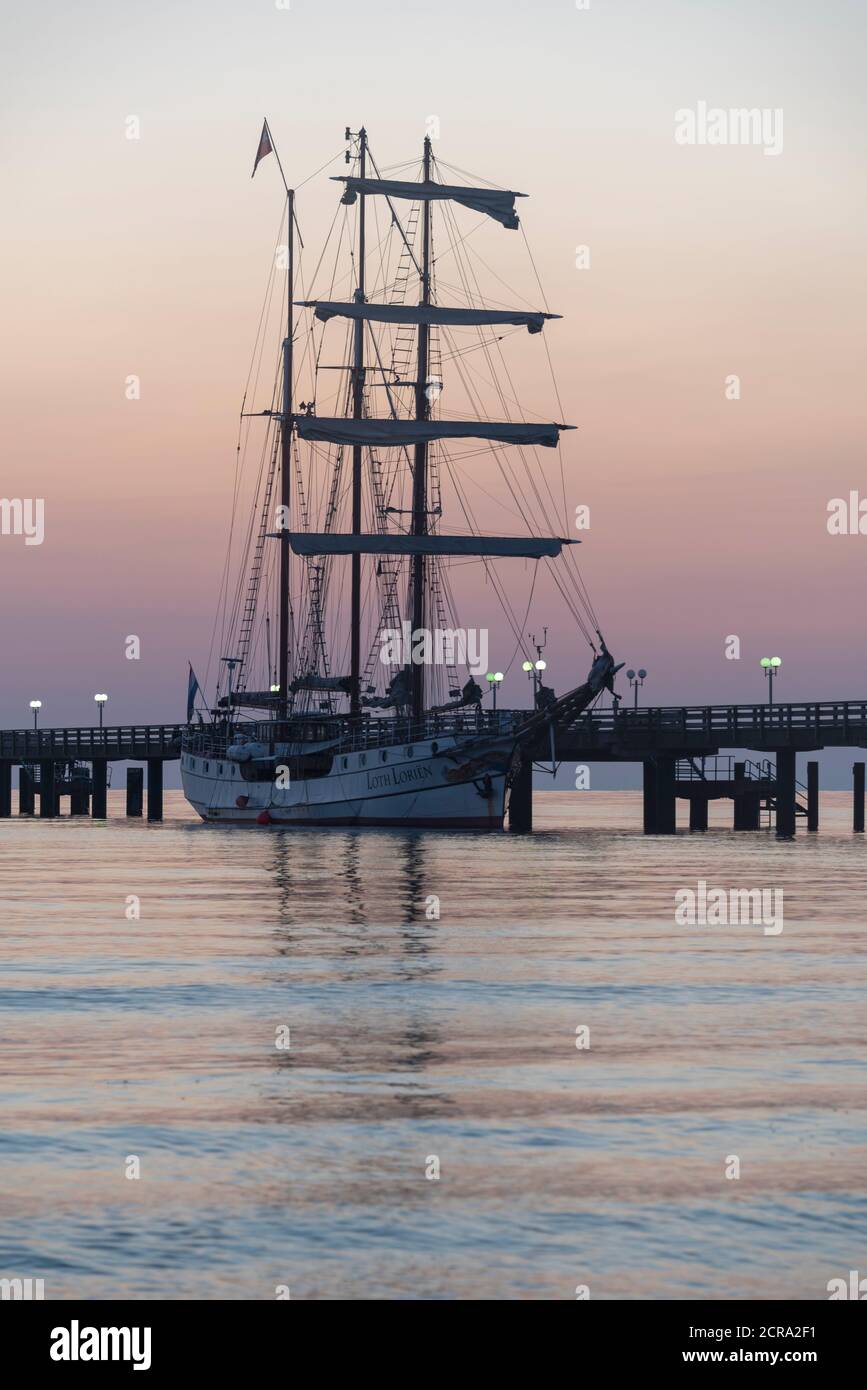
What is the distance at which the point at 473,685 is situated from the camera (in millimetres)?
84688

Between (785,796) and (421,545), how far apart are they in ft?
63.4

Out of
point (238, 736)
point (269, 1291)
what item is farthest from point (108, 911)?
point (238, 736)

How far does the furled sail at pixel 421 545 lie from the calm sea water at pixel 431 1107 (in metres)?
51.5

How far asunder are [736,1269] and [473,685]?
73.5 meters

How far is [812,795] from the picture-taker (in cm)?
9375

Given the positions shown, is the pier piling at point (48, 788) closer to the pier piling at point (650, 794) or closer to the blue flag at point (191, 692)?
the blue flag at point (191, 692)

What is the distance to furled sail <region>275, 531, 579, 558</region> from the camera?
283 ft

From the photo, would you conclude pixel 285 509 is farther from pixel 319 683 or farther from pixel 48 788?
pixel 48 788

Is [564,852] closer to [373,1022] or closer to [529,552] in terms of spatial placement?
[529,552]

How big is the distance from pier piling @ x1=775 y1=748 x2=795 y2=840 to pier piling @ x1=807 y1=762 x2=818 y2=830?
32.6ft

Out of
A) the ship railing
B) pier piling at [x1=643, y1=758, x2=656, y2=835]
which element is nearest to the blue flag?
the ship railing

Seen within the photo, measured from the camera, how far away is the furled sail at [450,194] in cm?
8794

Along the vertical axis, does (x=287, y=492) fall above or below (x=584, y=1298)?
above
